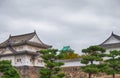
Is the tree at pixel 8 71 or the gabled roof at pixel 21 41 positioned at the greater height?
the gabled roof at pixel 21 41

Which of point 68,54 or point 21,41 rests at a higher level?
point 21,41

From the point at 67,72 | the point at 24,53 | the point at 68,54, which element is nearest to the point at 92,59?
the point at 67,72

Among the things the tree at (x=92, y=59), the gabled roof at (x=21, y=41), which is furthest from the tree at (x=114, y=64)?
the gabled roof at (x=21, y=41)

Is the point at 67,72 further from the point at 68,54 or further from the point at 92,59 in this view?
the point at 68,54

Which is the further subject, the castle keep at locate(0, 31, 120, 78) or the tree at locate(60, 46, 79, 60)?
the castle keep at locate(0, 31, 120, 78)

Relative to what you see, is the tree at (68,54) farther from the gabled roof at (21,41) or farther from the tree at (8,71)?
the tree at (8,71)

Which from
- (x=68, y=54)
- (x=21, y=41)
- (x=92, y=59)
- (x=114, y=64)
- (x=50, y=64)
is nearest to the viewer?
(x=92, y=59)

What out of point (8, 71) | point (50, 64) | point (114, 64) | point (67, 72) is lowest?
point (67, 72)

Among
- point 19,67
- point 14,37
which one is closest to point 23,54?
point 19,67

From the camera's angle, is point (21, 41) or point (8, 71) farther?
point (21, 41)

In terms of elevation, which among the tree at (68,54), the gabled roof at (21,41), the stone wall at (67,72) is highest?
the gabled roof at (21,41)

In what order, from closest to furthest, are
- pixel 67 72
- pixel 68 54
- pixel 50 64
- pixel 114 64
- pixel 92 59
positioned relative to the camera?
pixel 92 59 → pixel 114 64 → pixel 50 64 → pixel 67 72 → pixel 68 54

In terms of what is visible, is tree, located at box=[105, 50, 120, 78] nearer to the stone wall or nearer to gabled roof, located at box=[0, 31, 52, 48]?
the stone wall

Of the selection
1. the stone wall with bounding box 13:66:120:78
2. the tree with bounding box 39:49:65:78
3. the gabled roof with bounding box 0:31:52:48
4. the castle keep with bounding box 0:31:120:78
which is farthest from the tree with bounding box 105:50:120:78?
the gabled roof with bounding box 0:31:52:48
